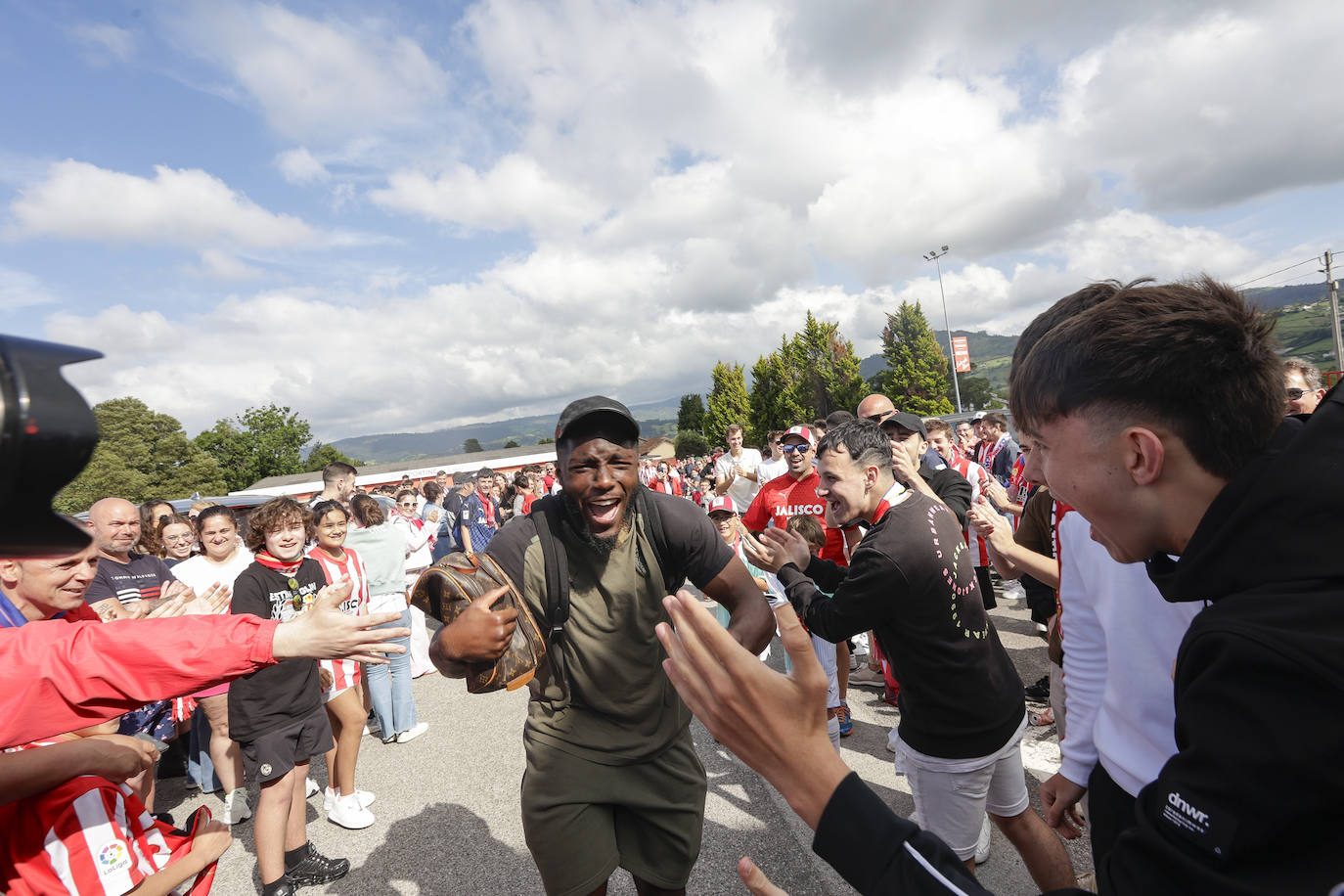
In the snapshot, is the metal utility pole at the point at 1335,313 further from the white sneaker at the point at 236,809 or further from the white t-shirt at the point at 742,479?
the white sneaker at the point at 236,809

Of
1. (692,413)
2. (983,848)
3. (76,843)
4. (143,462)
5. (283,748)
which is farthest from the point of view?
(692,413)

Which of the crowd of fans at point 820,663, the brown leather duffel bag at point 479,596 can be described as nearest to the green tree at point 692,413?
the crowd of fans at point 820,663

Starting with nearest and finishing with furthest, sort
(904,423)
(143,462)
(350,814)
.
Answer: (350,814) → (904,423) → (143,462)

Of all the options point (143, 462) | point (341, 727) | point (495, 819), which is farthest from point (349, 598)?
point (143, 462)

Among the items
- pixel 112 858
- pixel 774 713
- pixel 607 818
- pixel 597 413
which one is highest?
pixel 597 413

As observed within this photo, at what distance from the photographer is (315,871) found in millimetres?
3746

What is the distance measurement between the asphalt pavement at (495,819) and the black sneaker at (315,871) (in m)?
0.06

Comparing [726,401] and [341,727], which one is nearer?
[341,727]

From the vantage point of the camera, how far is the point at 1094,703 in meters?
2.18

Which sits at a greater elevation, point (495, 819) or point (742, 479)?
point (742, 479)

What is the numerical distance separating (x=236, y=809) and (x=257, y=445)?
78763 mm

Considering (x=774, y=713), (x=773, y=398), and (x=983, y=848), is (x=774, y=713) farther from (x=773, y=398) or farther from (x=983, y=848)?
(x=773, y=398)

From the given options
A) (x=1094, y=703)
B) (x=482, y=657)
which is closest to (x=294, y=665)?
(x=482, y=657)

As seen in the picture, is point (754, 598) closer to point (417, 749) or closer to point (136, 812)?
point (136, 812)
